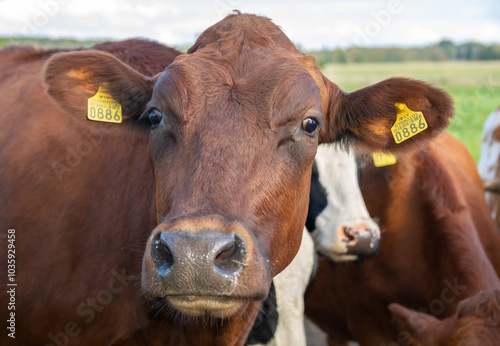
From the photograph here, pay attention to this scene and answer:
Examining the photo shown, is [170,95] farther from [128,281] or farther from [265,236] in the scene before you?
[128,281]

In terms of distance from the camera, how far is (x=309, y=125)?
3.08 m

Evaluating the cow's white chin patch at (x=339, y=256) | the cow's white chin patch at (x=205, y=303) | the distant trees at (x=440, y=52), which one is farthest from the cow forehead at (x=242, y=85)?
the distant trees at (x=440, y=52)

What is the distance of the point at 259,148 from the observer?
2820 millimetres

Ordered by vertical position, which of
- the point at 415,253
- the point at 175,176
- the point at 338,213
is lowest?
the point at 415,253

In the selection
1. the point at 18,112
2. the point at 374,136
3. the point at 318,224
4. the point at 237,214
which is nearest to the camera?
the point at 237,214

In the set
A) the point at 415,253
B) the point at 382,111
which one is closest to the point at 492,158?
the point at 415,253

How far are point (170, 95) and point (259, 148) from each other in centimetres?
56

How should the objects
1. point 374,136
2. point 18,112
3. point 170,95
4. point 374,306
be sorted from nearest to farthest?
point 170,95
point 374,136
point 18,112
point 374,306

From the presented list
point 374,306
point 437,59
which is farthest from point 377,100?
point 437,59

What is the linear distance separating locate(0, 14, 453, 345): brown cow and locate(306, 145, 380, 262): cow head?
121 cm

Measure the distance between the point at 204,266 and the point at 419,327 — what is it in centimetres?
218

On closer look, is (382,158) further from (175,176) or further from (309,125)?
(175,176)

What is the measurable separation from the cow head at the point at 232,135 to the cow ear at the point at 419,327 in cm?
121

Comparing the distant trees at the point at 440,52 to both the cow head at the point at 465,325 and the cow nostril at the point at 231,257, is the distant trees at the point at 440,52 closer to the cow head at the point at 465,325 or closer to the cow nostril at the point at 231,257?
the cow head at the point at 465,325
